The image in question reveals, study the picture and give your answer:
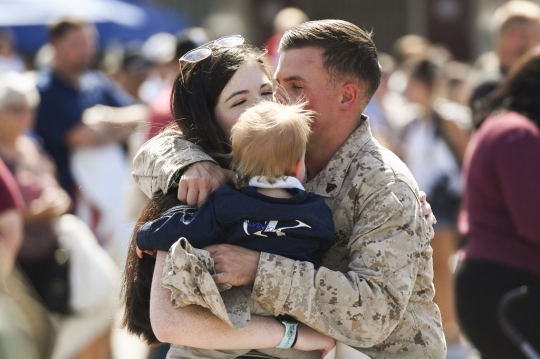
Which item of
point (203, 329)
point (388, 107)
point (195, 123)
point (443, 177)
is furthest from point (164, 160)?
point (388, 107)

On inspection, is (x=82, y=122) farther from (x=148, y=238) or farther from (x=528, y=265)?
(x=148, y=238)

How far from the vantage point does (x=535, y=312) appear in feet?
13.3

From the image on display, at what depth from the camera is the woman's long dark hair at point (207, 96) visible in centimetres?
273

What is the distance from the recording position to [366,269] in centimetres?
245

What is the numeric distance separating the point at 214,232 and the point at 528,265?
7.06 feet

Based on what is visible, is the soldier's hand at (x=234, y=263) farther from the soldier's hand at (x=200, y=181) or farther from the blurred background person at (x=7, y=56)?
the blurred background person at (x=7, y=56)

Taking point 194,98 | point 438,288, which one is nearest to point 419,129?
point 438,288

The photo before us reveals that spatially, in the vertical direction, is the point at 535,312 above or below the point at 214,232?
below

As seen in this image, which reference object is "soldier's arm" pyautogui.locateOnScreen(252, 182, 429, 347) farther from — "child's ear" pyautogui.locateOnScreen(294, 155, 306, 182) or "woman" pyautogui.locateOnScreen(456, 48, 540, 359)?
"woman" pyautogui.locateOnScreen(456, 48, 540, 359)

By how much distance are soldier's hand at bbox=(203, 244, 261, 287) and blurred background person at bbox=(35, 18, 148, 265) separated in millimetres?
3842

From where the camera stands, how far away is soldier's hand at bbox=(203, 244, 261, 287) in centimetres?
238

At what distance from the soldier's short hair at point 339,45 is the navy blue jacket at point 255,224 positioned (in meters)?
0.45

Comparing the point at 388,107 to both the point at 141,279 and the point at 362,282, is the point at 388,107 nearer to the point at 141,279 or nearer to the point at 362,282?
the point at 141,279

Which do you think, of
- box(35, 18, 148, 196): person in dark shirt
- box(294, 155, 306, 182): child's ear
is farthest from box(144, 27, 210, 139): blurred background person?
box(294, 155, 306, 182): child's ear
